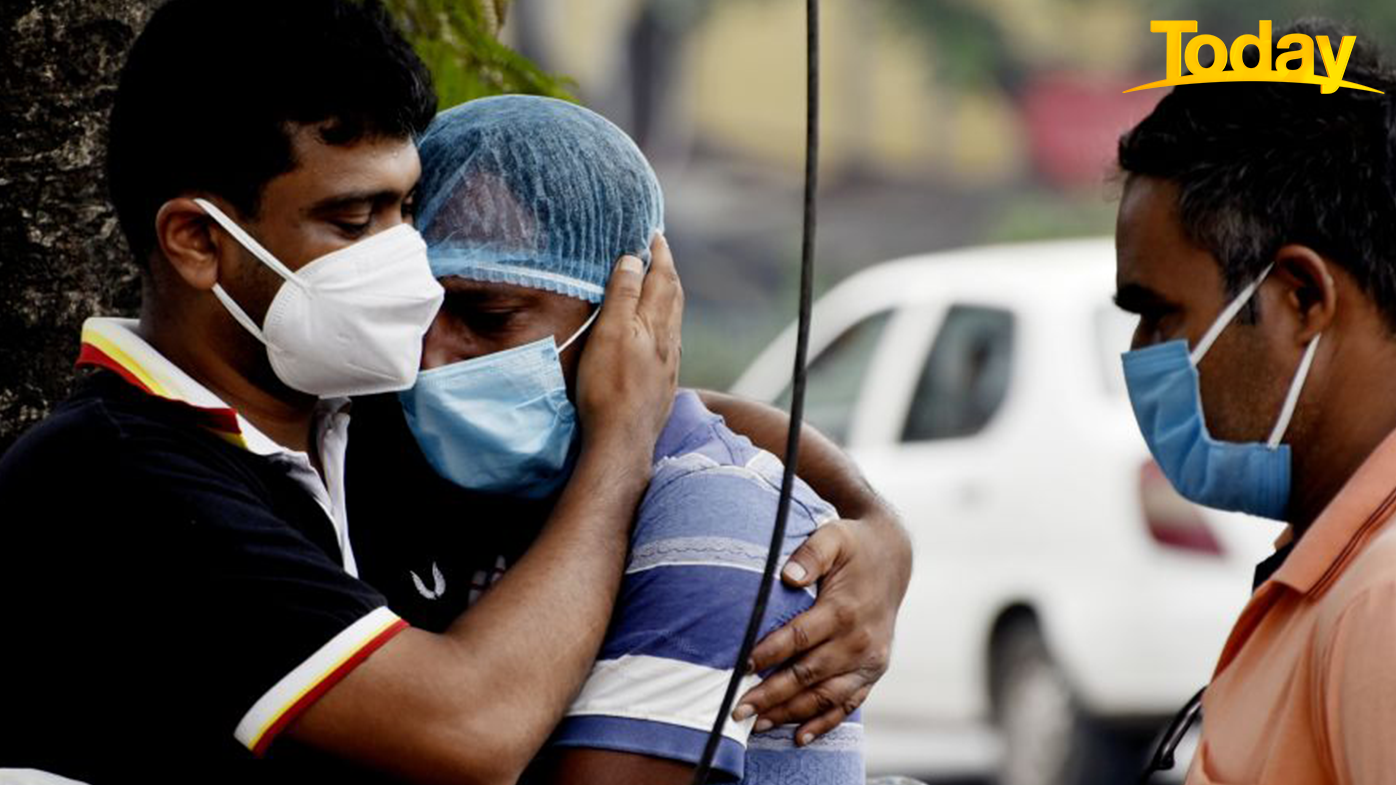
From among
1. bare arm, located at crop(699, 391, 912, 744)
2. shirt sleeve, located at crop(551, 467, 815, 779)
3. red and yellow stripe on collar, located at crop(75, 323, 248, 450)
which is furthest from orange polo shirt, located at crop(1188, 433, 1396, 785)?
red and yellow stripe on collar, located at crop(75, 323, 248, 450)

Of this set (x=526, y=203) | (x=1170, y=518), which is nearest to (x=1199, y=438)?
(x=526, y=203)

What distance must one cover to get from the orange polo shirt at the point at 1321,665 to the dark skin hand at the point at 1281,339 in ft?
0.24

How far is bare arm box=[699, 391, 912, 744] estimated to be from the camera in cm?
275

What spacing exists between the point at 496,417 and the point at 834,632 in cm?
51

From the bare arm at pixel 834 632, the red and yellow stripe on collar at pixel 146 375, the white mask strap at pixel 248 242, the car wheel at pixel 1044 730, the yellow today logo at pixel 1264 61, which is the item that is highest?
the yellow today logo at pixel 1264 61

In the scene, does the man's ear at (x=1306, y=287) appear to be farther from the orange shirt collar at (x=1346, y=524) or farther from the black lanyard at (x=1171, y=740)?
the black lanyard at (x=1171, y=740)

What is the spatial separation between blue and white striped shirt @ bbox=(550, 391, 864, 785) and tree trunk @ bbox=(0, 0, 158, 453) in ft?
3.14

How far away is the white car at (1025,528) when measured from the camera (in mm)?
7742

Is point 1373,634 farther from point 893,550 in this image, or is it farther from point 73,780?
point 73,780

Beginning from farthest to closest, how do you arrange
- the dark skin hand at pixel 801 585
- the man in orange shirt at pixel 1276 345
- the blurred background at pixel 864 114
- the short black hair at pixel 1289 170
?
1. the blurred background at pixel 864 114
2. the dark skin hand at pixel 801 585
3. the short black hair at pixel 1289 170
4. the man in orange shirt at pixel 1276 345

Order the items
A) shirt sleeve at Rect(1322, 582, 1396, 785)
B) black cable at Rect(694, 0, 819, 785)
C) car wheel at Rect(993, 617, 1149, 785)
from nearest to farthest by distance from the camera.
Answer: shirt sleeve at Rect(1322, 582, 1396, 785)
black cable at Rect(694, 0, 819, 785)
car wheel at Rect(993, 617, 1149, 785)

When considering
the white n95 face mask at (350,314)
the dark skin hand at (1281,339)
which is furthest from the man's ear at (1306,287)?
the white n95 face mask at (350,314)

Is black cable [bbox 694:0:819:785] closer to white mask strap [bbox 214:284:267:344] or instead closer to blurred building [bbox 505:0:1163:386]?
white mask strap [bbox 214:284:267:344]

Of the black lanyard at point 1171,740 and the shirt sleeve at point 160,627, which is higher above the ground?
the shirt sleeve at point 160,627
